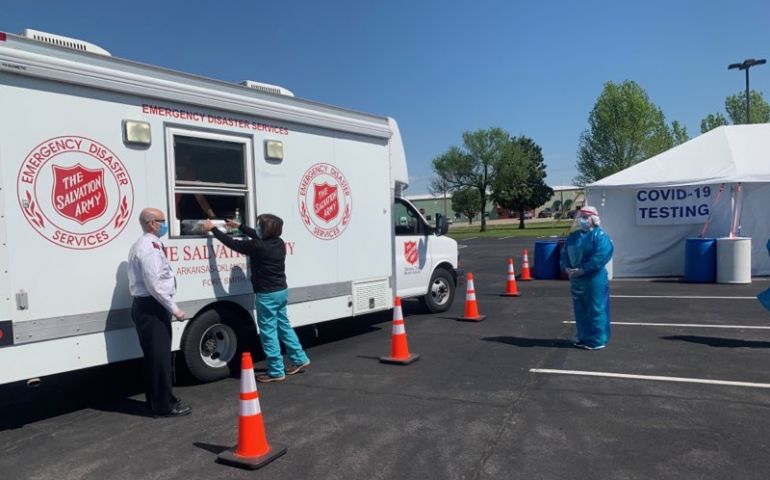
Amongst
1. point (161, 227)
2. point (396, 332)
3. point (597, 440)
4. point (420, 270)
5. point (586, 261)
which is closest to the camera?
point (597, 440)

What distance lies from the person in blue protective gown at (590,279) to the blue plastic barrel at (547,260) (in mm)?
7440

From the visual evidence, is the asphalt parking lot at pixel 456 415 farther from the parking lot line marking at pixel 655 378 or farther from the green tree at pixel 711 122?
the green tree at pixel 711 122

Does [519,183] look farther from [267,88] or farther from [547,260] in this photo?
[267,88]

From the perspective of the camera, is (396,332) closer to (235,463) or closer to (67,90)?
(235,463)

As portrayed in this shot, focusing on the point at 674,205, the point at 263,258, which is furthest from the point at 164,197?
the point at 674,205

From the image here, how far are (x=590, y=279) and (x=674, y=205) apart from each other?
865cm

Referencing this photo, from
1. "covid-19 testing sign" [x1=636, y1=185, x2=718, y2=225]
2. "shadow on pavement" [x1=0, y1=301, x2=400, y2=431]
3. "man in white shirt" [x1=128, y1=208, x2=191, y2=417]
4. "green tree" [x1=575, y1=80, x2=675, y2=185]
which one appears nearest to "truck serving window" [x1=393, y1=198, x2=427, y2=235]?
"shadow on pavement" [x1=0, y1=301, x2=400, y2=431]

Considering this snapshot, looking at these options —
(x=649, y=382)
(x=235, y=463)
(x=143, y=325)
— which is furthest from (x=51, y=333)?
(x=649, y=382)

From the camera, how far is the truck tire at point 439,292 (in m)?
9.74

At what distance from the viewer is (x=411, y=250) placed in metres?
9.04

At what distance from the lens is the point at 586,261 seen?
694cm

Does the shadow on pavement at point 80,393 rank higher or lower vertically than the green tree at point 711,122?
lower

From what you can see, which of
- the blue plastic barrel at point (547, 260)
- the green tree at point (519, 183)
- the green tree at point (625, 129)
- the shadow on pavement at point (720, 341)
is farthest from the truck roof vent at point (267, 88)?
the green tree at point (519, 183)

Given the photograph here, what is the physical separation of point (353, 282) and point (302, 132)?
197cm
